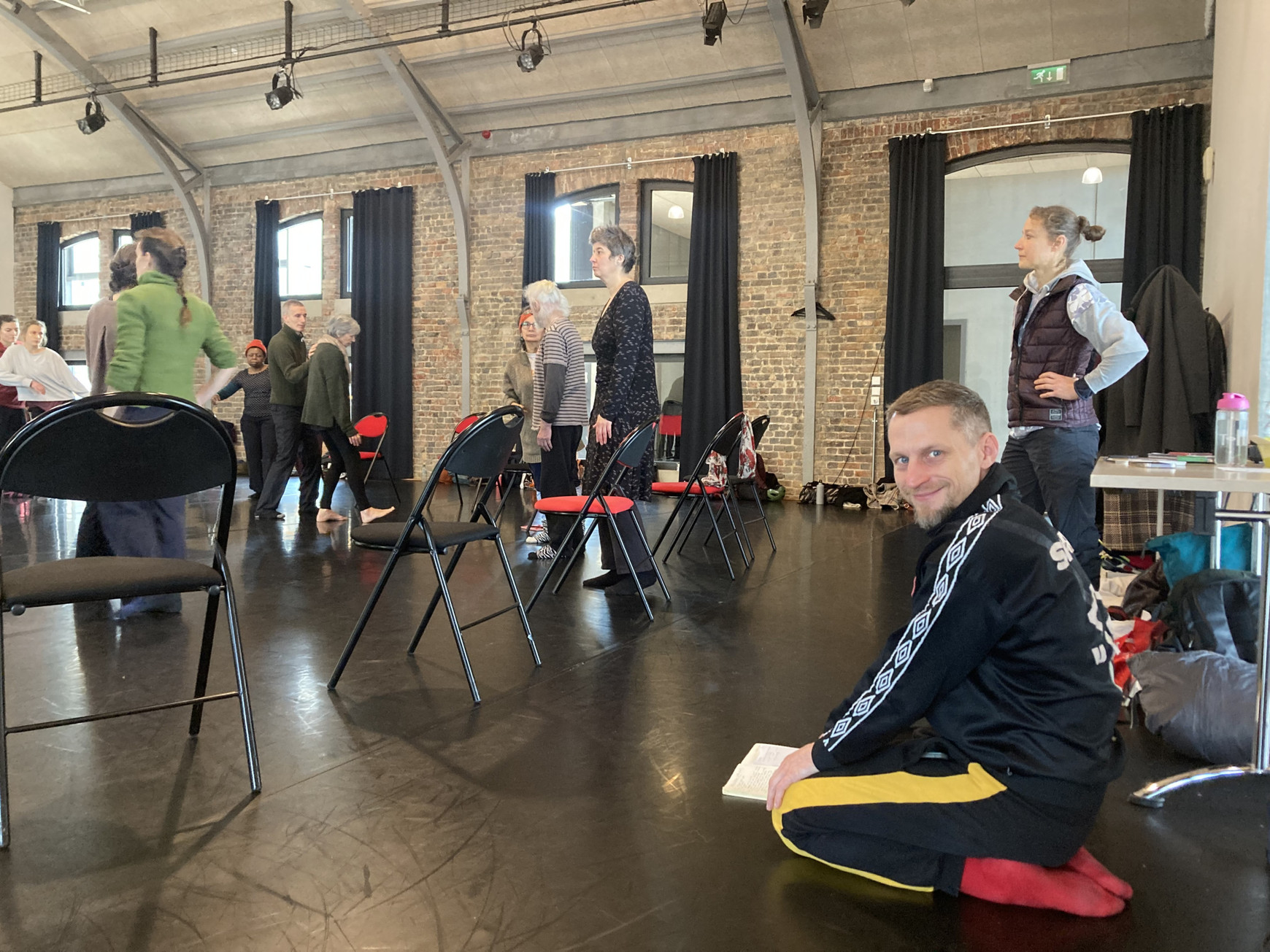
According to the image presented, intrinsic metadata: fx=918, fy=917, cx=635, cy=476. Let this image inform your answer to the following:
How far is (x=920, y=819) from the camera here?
156 cm

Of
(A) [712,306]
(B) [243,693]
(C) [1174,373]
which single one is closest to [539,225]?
(A) [712,306]

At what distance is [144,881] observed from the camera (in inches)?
62.2

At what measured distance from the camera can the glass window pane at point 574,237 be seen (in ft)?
33.7

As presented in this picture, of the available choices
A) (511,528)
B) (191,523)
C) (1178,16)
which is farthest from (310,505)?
(1178,16)

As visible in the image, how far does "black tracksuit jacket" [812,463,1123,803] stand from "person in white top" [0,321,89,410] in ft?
22.8

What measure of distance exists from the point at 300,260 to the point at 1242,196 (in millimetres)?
10326

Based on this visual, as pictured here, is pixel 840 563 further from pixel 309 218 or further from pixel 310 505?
pixel 309 218

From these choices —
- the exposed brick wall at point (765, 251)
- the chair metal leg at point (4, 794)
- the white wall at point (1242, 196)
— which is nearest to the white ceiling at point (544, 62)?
the exposed brick wall at point (765, 251)

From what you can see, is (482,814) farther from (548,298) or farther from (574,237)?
(574,237)

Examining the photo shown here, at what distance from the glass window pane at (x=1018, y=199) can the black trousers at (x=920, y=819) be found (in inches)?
306

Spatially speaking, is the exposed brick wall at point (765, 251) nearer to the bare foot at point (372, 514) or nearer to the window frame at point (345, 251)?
the window frame at point (345, 251)

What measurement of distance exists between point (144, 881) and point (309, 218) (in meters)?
11.3

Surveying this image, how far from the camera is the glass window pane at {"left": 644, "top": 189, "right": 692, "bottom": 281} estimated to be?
9805mm

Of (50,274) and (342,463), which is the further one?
(50,274)
